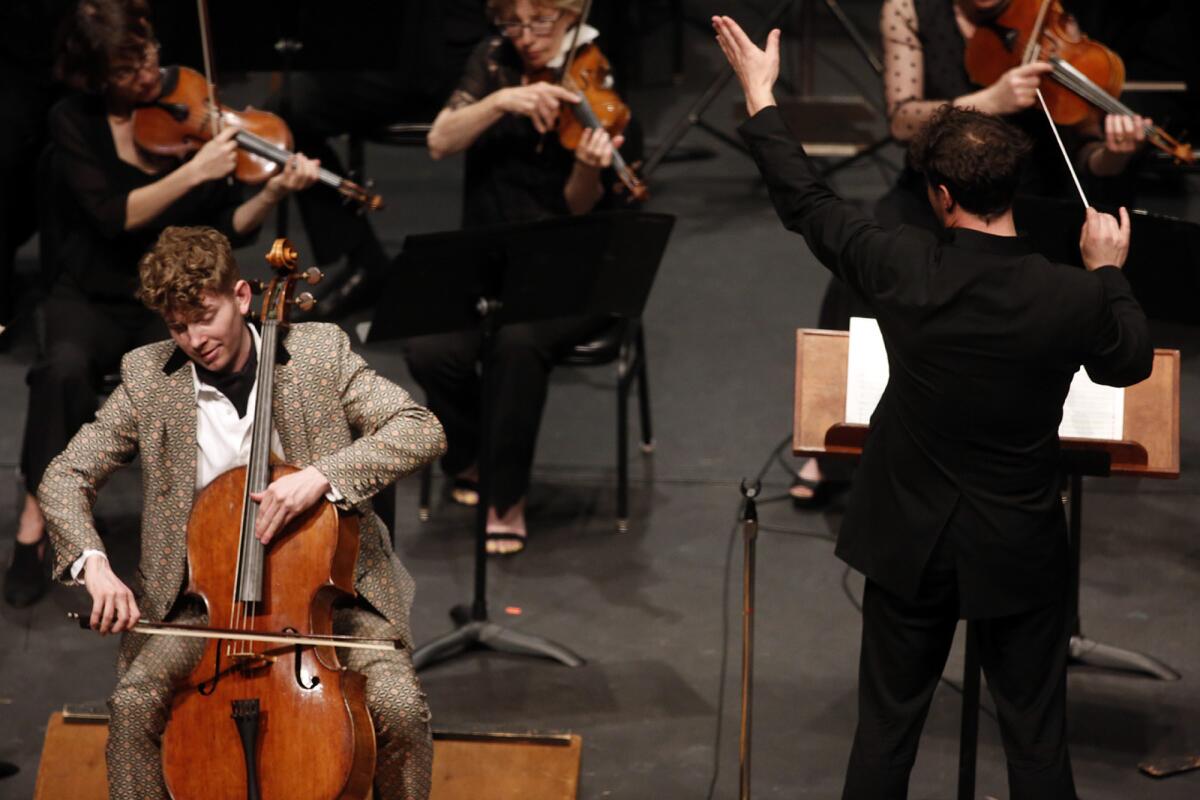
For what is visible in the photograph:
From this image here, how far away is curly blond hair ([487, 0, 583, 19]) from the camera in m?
4.31

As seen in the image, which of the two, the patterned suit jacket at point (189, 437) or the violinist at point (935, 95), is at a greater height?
the violinist at point (935, 95)

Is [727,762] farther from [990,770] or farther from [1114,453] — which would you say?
[1114,453]

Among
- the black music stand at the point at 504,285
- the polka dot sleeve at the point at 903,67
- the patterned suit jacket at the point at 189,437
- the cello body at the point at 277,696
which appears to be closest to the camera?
the cello body at the point at 277,696

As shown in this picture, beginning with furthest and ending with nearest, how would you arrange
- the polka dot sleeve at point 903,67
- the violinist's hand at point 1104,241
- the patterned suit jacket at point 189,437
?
the polka dot sleeve at point 903,67, the patterned suit jacket at point 189,437, the violinist's hand at point 1104,241

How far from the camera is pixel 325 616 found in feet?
9.52

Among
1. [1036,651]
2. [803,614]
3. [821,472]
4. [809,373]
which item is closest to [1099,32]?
[821,472]

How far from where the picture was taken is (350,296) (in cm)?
583

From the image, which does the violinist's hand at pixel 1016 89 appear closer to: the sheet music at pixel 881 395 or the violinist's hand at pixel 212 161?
the sheet music at pixel 881 395

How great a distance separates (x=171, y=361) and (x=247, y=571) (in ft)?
1.53

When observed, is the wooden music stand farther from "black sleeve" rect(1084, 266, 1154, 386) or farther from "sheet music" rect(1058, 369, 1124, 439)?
"black sleeve" rect(1084, 266, 1154, 386)

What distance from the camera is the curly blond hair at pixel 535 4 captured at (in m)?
4.31

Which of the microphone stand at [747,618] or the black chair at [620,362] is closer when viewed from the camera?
the microphone stand at [747,618]

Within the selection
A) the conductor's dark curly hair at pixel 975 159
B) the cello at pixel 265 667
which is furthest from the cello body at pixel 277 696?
the conductor's dark curly hair at pixel 975 159

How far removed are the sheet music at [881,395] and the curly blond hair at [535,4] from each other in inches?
62.8
